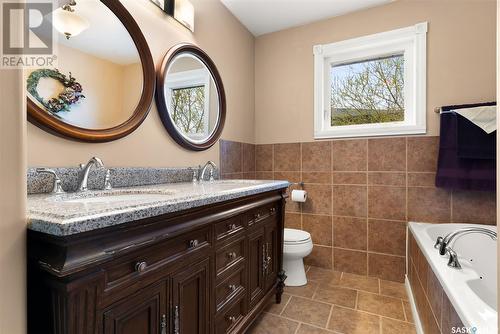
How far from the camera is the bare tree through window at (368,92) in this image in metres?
2.30

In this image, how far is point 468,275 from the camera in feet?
3.62

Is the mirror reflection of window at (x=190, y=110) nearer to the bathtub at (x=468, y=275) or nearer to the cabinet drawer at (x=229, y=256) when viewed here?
the cabinet drawer at (x=229, y=256)

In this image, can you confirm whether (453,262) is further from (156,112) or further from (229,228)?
(156,112)

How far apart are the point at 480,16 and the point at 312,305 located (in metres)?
2.54

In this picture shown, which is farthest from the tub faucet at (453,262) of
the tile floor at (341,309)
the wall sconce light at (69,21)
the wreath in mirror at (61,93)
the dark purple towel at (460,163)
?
the wall sconce light at (69,21)

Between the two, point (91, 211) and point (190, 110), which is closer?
point (91, 211)

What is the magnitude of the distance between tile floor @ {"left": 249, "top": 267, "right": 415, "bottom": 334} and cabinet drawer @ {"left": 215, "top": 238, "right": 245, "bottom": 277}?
0.59 metres

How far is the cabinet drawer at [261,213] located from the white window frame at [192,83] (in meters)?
0.77

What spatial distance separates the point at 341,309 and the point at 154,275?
153 cm

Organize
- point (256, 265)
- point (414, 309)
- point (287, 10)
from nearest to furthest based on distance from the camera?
point (256, 265)
point (414, 309)
point (287, 10)

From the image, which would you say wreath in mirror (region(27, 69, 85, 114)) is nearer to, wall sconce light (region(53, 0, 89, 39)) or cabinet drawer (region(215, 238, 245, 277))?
wall sconce light (region(53, 0, 89, 39))

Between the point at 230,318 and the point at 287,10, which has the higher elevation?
the point at 287,10

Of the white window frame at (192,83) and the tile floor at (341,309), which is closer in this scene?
the tile floor at (341,309)

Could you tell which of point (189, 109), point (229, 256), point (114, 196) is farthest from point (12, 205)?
point (189, 109)
